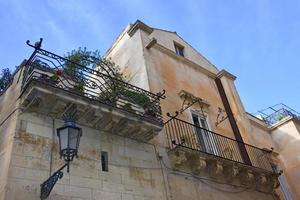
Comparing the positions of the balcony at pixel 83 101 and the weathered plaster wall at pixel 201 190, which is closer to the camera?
the balcony at pixel 83 101

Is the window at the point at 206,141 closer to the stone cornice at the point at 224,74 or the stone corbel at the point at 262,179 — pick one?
the stone corbel at the point at 262,179

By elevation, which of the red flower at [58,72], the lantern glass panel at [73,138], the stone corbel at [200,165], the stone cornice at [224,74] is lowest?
the lantern glass panel at [73,138]

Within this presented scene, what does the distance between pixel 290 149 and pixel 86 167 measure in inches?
435

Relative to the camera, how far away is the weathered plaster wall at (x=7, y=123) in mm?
6820

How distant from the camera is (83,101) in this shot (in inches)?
→ 322

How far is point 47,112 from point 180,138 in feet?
14.1

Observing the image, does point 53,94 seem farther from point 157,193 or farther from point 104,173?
point 157,193

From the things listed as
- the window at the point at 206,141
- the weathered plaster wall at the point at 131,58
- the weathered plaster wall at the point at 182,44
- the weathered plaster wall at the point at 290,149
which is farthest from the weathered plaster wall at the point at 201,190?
the weathered plaster wall at the point at 182,44

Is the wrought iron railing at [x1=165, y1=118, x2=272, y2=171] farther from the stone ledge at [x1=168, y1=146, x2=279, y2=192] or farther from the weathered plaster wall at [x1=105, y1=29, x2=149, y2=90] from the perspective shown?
the weathered plaster wall at [x1=105, y1=29, x2=149, y2=90]

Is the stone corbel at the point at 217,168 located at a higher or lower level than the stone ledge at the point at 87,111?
lower

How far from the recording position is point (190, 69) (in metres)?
14.9

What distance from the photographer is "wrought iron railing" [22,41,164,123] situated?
8.38 m

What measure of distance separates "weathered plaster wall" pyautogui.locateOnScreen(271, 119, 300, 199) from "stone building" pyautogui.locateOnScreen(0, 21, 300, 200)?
52 mm

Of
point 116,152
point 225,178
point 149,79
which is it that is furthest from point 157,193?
point 149,79
